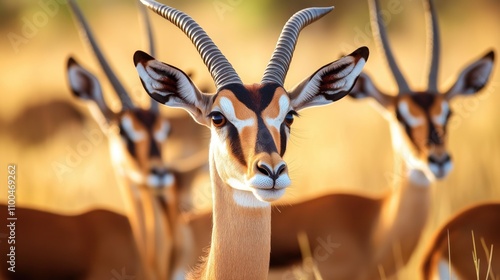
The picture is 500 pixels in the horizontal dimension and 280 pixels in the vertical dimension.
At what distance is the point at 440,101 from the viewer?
10.2m

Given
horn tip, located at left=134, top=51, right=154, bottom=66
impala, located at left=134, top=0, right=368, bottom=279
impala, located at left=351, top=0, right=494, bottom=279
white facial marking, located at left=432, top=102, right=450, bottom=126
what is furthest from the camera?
white facial marking, located at left=432, top=102, right=450, bottom=126

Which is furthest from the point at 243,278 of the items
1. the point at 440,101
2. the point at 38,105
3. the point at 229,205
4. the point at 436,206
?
the point at 38,105

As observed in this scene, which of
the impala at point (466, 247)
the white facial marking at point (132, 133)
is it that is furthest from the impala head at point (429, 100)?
the white facial marking at point (132, 133)

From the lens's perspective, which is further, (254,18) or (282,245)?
(254,18)

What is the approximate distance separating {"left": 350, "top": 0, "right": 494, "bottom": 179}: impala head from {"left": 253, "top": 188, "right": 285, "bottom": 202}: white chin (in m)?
4.11

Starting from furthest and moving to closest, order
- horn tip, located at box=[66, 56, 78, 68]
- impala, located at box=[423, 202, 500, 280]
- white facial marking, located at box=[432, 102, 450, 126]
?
horn tip, located at box=[66, 56, 78, 68] < white facial marking, located at box=[432, 102, 450, 126] < impala, located at box=[423, 202, 500, 280]

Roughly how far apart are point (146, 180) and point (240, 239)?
3761 mm

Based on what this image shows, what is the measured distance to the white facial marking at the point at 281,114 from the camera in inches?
244

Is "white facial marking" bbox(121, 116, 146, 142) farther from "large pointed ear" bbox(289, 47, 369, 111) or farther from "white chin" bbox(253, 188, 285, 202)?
"white chin" bbox(253, 188, 285, 202)

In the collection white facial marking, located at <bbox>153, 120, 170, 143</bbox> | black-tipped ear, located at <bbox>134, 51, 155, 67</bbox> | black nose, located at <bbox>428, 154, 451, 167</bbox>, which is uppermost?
black-tipped ear, located at <bbox>134, 51, 155, 67</bbox>

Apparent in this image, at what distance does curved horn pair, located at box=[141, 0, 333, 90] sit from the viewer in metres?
6.59

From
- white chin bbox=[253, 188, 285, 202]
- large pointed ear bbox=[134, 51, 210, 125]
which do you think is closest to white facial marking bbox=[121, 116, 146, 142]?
large pointed ear bbox=[134, 51, 210, 125]

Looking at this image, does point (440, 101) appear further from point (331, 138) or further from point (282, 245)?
point (331, 138)

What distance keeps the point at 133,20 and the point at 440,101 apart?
413 inches
